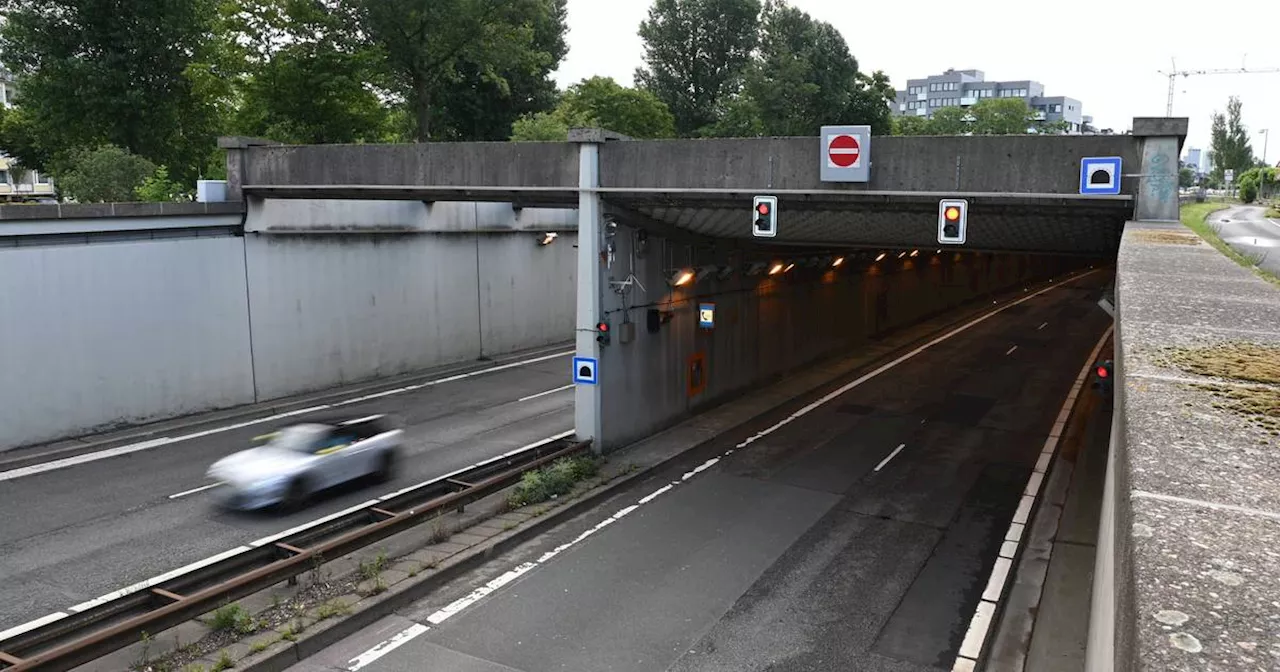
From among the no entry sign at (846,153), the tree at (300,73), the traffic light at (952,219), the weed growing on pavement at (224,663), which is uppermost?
the tree at (300,73)

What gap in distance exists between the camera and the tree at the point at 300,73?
31.6m

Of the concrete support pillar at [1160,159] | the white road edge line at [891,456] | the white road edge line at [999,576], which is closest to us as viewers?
the white road edge line at [999,576]

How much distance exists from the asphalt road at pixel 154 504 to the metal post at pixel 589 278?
2.20m

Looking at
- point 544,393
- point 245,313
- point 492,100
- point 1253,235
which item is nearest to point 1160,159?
point 544,393

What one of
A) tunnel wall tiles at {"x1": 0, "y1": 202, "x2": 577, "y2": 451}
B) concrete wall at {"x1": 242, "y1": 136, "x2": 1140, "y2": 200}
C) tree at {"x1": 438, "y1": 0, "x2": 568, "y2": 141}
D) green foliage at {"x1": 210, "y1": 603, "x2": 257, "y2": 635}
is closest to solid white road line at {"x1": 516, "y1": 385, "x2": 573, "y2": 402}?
tunnel wall tiles at {"x1": 0, "y1": 202, "x2": 577, "y2": 451}

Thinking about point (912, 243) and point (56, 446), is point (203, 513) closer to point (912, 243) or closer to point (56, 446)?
point (56, 446)

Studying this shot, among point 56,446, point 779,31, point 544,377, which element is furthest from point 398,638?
point 779,31

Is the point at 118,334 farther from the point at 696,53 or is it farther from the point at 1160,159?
the point at 696,53

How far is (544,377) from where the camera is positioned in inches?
1117

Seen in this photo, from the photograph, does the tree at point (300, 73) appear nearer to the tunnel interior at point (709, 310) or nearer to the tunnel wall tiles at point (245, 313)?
the tunnel wall tiles at point (245, 313)

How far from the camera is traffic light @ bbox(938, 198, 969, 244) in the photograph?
1545 cm

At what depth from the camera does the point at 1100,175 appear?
1453 cm

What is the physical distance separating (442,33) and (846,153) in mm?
26613

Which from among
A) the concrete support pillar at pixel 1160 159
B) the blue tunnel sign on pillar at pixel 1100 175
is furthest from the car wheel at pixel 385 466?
the concrete support pillar at pixel 1160 159
